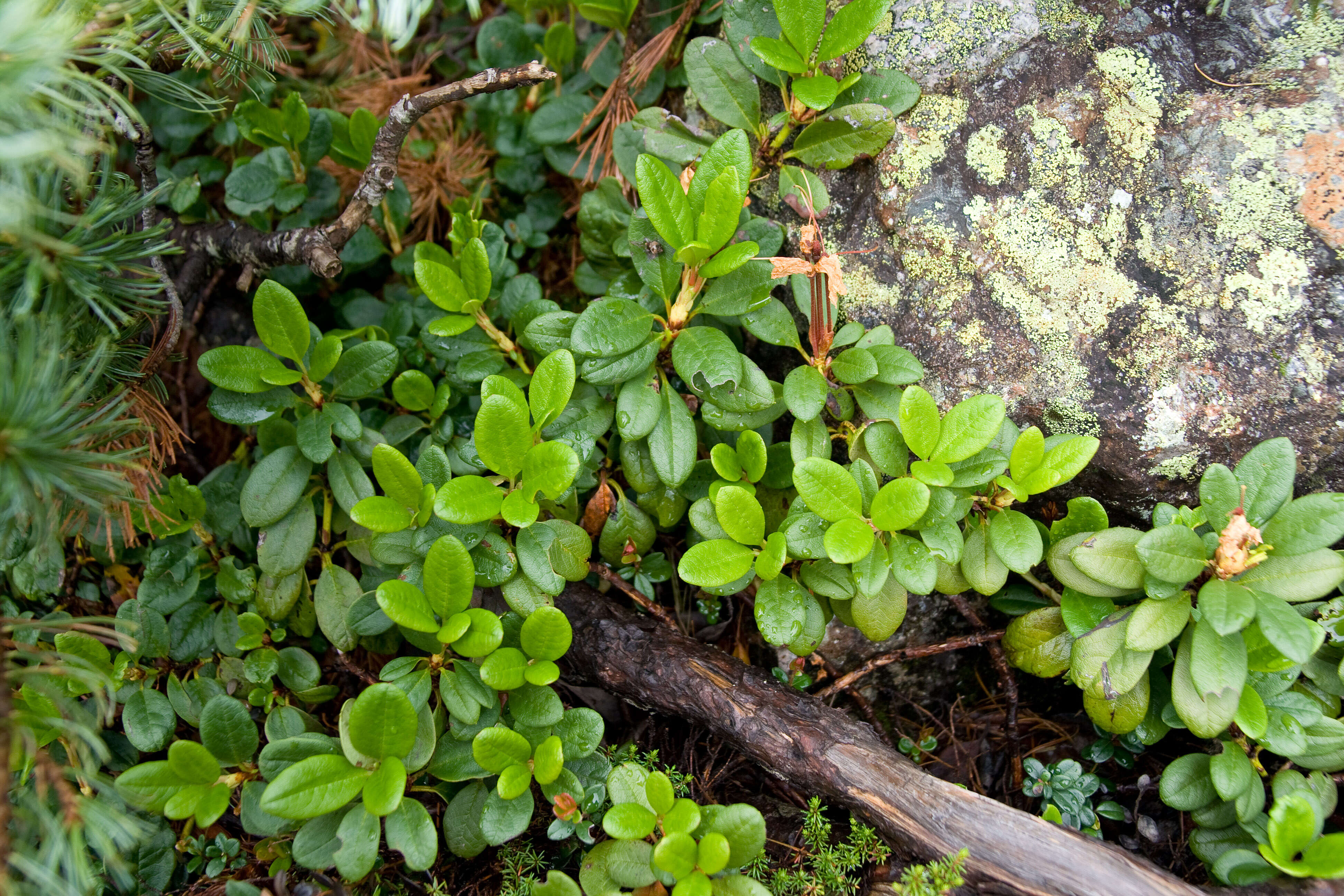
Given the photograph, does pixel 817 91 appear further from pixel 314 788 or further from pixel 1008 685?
pixel 314 788

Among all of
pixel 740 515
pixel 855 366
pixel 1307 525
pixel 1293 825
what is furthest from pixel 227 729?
pixel 1307 525

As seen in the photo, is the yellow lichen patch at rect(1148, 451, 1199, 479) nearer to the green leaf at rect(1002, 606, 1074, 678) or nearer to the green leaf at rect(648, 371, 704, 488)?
the green leaf at rect(1002, 606, 1074, 678)

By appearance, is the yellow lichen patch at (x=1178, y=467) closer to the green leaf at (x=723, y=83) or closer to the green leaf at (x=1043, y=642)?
the green leaf at (x=1043, y=642)

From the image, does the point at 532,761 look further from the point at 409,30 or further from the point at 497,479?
the point at 409,30

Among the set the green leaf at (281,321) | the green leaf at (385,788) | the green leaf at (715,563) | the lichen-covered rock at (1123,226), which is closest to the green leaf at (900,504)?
the green leaf at (715,563)

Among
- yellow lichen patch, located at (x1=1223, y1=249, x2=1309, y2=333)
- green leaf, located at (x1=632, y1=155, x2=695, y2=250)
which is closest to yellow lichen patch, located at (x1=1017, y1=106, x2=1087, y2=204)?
yellow lichen patch, located at (x1=1223, y1=249, x2=1309, y2=333)

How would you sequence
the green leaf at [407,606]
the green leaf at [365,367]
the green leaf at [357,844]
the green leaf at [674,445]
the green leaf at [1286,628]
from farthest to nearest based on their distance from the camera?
the green leaf at [365,367]
the green leaf at [674,445]
the green leaf at [407,606]
the green leaf at [357,844]
the green leaf at [1286,628]
